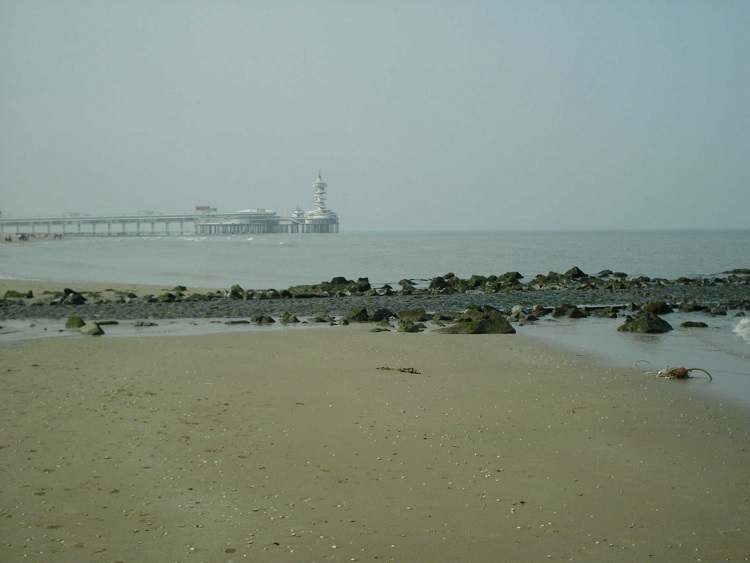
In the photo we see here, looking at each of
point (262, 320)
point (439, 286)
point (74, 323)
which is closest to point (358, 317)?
point (262, 320)

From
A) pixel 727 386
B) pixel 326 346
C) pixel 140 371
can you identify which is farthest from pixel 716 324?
pixel 140 371

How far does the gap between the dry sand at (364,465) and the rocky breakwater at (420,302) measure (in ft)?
19.5

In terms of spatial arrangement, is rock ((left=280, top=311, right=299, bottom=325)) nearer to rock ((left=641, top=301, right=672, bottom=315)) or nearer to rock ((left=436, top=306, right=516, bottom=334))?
rock ((left=436, top=306, right=516, bottom=334))

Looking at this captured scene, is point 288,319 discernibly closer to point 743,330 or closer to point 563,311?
point 563,311

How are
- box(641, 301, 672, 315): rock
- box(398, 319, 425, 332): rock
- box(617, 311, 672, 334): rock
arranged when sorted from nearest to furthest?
box(617, 311, 672, 334): rock
box(398, 319, 425, 332): rock
box(641, 301, 672, 315): rock

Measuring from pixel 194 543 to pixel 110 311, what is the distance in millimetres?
14698

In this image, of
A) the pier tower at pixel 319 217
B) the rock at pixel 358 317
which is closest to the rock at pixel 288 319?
the rock at pixel 358 317

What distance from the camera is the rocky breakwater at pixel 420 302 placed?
16109mm

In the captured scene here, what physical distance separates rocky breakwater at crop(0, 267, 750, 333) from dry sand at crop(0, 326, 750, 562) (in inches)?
234

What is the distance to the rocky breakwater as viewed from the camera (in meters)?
16.1

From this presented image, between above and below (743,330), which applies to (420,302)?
below

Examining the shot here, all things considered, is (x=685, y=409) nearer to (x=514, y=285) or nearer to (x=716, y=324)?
(x=716, y=324)

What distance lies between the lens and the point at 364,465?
5559 mm

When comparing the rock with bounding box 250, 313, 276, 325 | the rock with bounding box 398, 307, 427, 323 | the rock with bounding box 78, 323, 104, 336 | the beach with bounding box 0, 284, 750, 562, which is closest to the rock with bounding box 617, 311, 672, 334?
the rock with bounding box 398, 307, 427, 323
